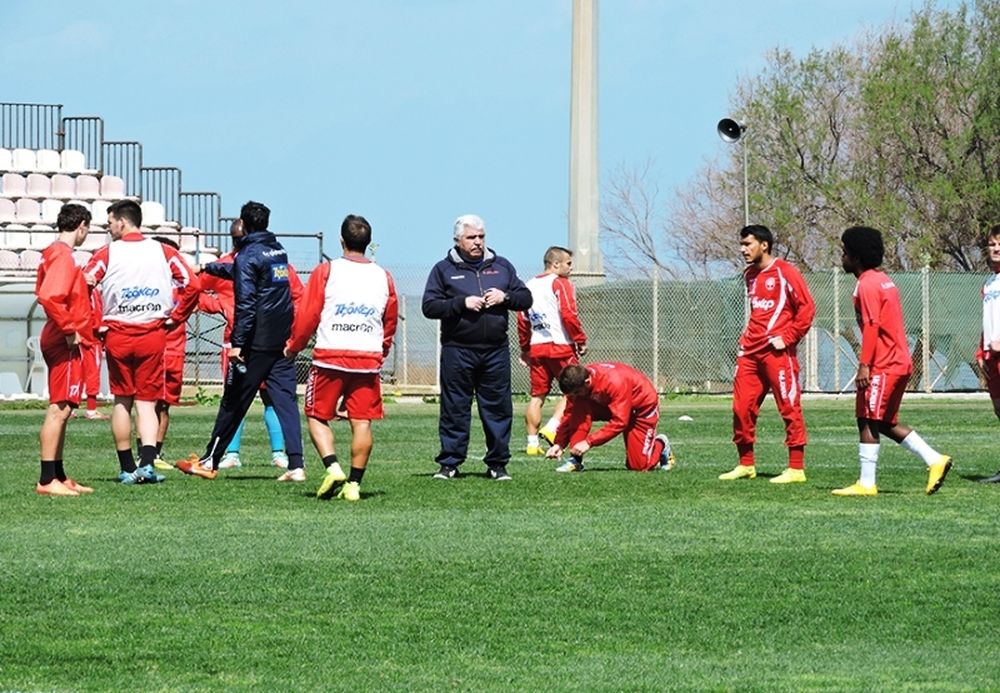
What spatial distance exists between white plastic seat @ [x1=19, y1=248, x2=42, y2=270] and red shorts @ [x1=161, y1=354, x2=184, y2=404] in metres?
26.8

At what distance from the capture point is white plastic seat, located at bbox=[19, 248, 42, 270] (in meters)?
43.1

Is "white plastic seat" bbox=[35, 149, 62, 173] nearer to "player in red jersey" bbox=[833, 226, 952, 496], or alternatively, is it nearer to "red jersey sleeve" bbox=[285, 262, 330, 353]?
"red jersey sleeve" bbox=[285, 262, 330, 353]

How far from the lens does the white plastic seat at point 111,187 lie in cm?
4634

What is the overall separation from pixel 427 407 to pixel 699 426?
336 inches

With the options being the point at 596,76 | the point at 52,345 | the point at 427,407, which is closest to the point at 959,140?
the point at 596,76

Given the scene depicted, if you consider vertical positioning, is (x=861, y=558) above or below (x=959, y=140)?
below

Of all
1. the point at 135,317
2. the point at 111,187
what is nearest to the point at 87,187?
the point at 111,187

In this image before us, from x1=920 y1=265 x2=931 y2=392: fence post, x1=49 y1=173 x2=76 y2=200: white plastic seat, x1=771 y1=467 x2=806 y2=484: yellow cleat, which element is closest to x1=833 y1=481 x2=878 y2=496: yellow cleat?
x1=771 y1=467 x2=806 y2=484: yellow cleat

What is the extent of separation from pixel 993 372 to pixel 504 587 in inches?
301

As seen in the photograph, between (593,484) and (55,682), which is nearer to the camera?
(55,682)

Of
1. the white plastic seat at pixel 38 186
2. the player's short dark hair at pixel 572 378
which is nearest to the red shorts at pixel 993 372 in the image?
the player's short dark hair at pixel 572 378

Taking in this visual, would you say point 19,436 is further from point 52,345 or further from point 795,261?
point 795,261

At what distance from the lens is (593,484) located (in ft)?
49.7

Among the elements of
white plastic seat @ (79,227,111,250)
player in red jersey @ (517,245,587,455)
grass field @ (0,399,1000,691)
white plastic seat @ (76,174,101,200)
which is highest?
white plastic seat @ (76,174,101,200)
